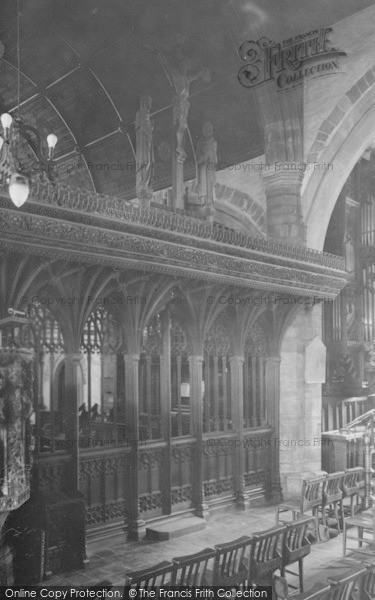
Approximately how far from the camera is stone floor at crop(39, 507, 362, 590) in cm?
629

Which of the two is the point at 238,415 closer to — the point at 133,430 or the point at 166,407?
the point at 166,407

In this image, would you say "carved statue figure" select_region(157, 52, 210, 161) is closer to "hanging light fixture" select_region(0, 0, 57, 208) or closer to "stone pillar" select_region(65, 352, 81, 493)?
"hanging light fixture" select_region(0, 0, 57, 208)

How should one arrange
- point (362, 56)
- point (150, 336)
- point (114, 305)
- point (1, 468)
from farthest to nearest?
point (362, 56) → point (150, 336) → point (114, 305) → point (1, 468)

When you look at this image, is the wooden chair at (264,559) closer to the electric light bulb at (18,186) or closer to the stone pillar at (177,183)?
the electric light bulb at (18,186)

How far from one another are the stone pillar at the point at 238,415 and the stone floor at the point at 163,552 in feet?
2.63

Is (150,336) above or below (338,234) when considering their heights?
below

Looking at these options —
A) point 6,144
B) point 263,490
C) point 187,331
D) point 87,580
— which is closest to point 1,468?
point 87,580

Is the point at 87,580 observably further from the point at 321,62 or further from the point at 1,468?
the point at 321,62

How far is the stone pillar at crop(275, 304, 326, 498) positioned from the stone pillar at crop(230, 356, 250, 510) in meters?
0.90

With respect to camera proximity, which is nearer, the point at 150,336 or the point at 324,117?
the point at 150,336

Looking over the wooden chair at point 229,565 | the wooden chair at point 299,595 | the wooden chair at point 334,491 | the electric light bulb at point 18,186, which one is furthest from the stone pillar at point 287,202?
the wooden chair at point 299,595

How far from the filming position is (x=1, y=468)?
4.55 metres

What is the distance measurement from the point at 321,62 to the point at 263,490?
7.13 meters

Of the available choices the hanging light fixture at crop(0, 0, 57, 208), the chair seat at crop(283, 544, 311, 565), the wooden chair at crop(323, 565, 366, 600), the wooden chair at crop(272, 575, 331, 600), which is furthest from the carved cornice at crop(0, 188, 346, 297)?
the wooden chair at crop(323, 565, 366, 600)
